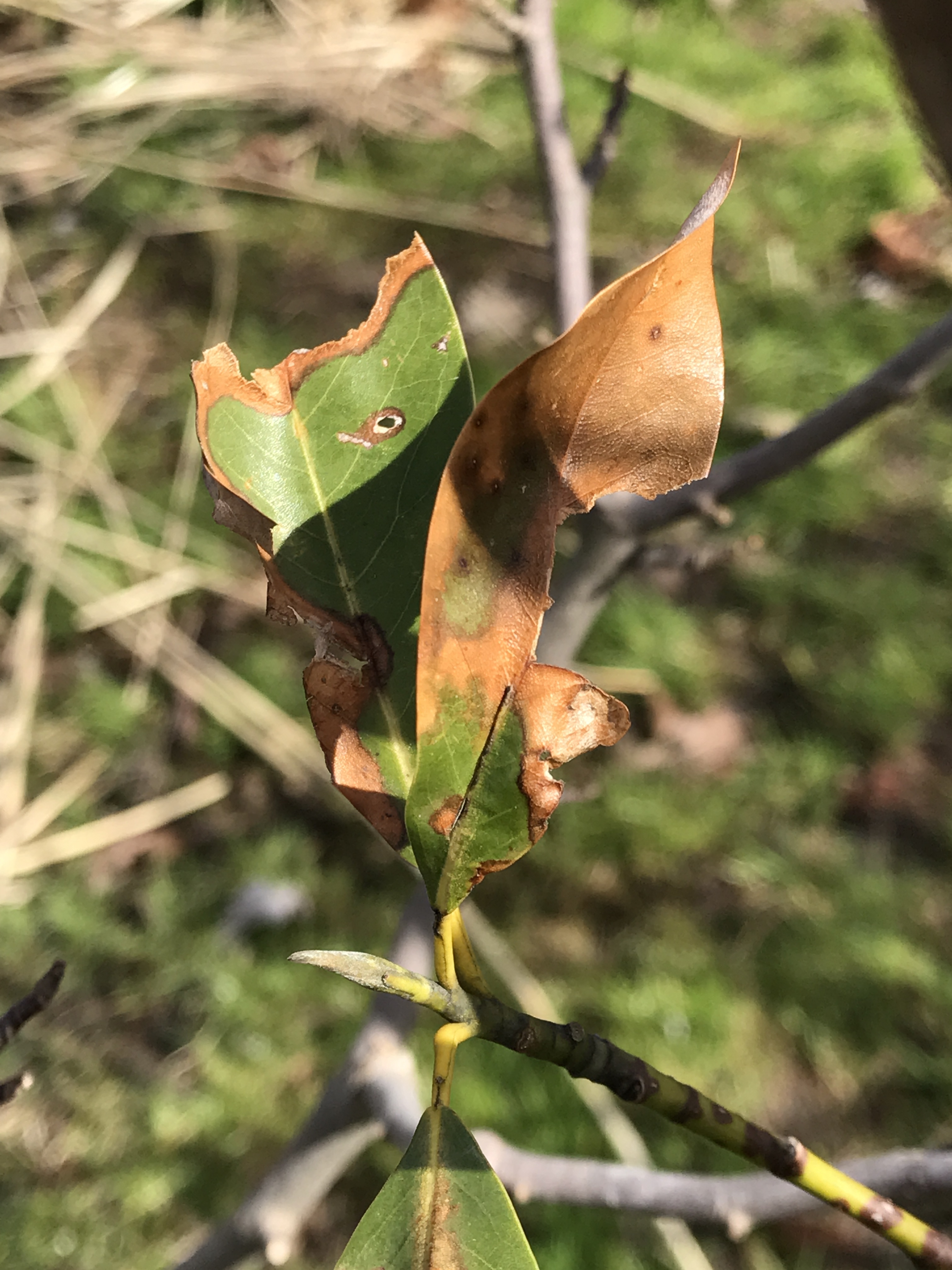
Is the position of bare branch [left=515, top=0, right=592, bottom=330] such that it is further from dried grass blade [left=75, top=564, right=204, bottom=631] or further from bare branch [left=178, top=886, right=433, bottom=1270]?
dried grass blade [left=75, top=564, right=204, bottom=631]

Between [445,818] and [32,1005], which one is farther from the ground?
[445,818]

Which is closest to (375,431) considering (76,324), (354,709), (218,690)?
(354,709)

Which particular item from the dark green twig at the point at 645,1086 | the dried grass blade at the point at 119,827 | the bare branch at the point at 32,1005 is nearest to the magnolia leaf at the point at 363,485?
the dark green twig at the point at 645,1086

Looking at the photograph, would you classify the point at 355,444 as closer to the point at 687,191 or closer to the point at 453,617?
the point at 453,617

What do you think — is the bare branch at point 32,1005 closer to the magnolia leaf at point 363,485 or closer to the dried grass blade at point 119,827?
the magnolia leaf at point 363,485

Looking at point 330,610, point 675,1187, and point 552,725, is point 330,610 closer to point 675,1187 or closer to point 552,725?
point 552,725

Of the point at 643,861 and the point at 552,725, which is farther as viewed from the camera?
the point at 643,861

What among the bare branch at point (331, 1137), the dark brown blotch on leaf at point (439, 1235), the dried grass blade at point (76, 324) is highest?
the dark brown blotch on leaf at point (439, 1235)
